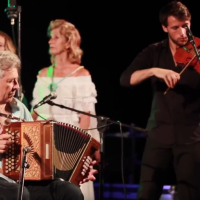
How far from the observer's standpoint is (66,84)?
15.8 feet

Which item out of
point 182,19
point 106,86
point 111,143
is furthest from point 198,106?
point 106,86

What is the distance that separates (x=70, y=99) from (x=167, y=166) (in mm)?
1356

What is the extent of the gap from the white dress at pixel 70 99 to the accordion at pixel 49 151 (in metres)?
1.18

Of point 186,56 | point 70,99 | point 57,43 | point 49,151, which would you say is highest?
point 57,43

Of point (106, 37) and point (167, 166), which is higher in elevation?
point (106, 37)

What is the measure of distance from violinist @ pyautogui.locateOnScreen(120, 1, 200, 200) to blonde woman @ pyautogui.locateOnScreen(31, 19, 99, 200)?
3.29 feet

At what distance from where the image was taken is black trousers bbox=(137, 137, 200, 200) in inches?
146

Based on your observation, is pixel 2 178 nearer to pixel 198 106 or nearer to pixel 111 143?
pixel 198 106

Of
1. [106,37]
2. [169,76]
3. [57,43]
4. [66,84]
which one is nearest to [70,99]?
[66,84]

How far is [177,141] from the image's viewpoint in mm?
3766

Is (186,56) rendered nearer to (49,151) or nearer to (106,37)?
(49,151)

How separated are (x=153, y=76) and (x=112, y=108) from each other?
4376 millimetres

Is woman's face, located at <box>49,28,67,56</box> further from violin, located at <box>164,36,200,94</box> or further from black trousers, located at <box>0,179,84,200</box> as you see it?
black trousers, located at <box>0,179,84,200</box>

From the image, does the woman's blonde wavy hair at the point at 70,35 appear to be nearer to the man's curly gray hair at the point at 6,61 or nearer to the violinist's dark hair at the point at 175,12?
the violinist's dark hair at the point at 175,12
